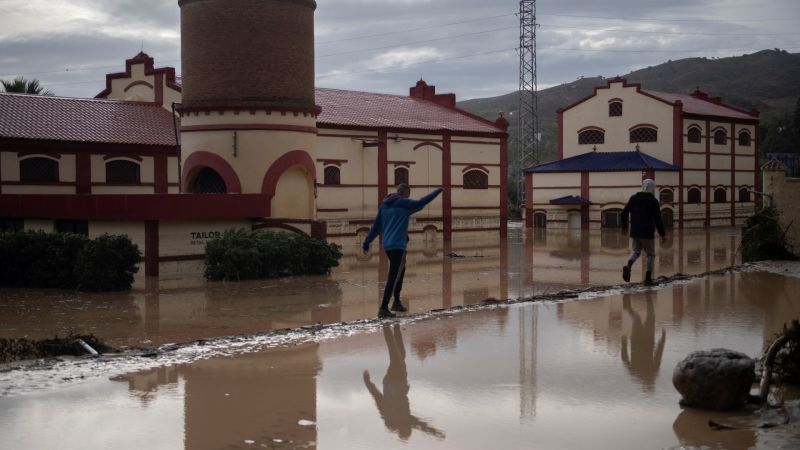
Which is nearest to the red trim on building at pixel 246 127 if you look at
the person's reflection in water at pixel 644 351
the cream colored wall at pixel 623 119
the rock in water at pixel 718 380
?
the person's reflection in water at pixel 644 351

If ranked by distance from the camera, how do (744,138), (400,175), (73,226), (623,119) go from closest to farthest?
(73,226)
(400,175)
(623,119)
(744,138)

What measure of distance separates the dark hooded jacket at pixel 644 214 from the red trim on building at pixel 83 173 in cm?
2117

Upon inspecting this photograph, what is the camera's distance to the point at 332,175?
34406 mm

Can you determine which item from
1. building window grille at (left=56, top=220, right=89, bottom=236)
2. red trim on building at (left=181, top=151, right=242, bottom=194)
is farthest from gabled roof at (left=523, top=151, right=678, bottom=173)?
building window grille at (left=56, top=220, right=89, bottom=236)

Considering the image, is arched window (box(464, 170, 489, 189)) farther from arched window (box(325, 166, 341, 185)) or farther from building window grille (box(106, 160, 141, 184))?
building window grille (box(106, 160, 141, 184))

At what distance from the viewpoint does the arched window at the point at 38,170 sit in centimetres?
3022

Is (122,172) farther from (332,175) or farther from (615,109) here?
(615,109)

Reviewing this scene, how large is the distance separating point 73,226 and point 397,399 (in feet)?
51.2

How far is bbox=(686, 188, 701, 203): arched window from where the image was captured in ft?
158

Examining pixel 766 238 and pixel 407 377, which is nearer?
pixel 407 377

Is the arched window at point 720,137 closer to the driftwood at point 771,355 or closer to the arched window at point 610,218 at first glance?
the arched window at point 610,218

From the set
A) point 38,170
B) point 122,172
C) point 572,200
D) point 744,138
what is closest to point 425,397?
point 38,170

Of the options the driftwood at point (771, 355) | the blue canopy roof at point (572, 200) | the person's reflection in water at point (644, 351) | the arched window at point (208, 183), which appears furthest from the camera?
the blue canopy roof at point (572, 200)

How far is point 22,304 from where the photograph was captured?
1709 centimetres
